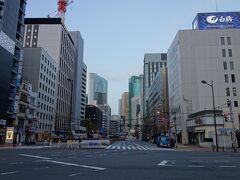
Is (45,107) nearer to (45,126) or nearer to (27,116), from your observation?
(45,126)

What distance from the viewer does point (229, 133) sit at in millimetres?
56594

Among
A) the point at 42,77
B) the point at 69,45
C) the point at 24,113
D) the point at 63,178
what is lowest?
the point at 63,178

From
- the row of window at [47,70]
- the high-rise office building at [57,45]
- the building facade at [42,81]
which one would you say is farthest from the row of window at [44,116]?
the row of window at [47,70]

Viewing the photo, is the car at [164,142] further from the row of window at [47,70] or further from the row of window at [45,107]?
the row of window at [47,70]

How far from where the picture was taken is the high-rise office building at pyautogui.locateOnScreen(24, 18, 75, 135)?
11494 cm

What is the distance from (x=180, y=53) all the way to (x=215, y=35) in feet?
37.9

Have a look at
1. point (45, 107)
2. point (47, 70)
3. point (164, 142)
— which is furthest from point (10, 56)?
point (164, 142)

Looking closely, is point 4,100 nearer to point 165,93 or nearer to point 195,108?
point 195,108

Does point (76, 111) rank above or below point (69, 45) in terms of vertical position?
below

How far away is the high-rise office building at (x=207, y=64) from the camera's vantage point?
76.8m

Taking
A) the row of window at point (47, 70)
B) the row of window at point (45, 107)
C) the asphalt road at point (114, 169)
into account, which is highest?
the row of window at point (47, 70)

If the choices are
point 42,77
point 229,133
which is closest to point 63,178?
point 229,133

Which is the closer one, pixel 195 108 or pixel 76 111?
pixel 195 108

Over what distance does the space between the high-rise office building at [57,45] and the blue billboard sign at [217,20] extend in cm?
6023
